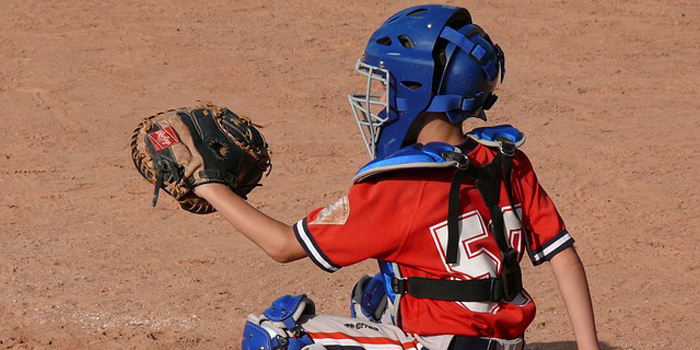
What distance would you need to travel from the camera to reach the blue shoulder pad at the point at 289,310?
346cm

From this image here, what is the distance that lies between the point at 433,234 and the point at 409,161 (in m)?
0.26

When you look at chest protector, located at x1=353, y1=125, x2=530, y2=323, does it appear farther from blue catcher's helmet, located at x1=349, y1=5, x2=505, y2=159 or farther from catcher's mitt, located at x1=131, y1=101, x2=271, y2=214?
catcher's mitt, located at x1=131, y1=101, x2=271, y2=214

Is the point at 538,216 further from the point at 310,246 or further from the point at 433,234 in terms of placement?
the point at 310,246

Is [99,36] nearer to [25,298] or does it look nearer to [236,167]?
[25,298]

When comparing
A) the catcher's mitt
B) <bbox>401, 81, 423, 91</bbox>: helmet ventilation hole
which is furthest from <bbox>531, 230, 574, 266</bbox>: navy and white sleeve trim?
the catcher's mitt

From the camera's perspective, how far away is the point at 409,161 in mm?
3012

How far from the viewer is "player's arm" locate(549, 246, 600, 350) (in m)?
3.24

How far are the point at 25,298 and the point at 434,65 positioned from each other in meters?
3.04

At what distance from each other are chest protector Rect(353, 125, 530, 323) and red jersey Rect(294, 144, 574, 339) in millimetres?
26

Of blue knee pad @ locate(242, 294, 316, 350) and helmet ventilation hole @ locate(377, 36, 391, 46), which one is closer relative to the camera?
helmet ventilation hole @ locate(377, 36, 391, 46)

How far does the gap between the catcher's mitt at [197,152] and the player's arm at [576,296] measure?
3.68ft

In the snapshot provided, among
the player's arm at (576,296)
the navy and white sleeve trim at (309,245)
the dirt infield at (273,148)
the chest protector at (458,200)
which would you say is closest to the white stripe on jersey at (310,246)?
the navy and white sleeve trim at (309,245)

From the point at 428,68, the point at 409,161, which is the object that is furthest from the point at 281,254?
the point at 428,68

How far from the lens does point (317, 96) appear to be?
8.33m
